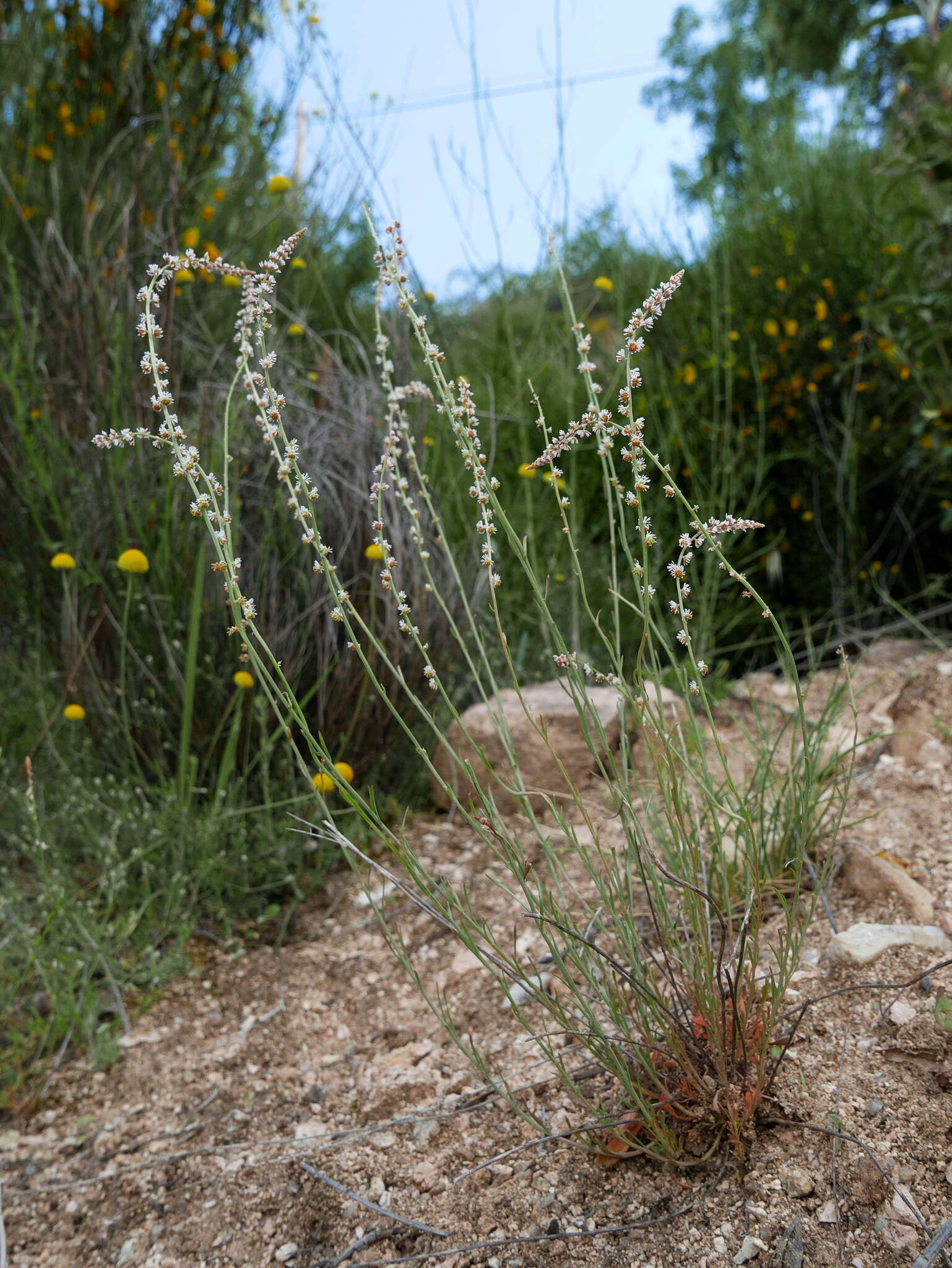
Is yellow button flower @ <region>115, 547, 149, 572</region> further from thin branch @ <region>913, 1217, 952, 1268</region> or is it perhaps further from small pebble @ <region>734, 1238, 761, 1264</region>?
thin branch @ <region>913, 1217, 952, 1268</region>

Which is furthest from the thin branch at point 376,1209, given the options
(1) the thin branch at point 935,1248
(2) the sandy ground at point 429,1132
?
(1) the thin branch at point 935,1248

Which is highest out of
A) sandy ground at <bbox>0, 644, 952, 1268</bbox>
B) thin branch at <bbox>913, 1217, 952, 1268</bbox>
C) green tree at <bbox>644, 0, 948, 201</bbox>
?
green tree at <bbox>644, 0, 948, 201</bbox>

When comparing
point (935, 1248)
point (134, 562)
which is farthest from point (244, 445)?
point (935, 1248)

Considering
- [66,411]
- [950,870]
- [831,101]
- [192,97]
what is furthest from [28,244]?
[831,101]

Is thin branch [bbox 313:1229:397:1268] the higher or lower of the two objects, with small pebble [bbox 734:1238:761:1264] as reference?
lower

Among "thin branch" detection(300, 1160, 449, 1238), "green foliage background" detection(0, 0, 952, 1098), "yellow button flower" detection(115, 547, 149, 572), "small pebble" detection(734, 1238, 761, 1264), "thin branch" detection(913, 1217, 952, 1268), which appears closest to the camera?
"thin branch" detection(913, 1217, 952, 1268)

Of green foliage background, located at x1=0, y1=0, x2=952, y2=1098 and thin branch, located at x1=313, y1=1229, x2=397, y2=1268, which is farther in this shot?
green foliage background, located at x1=0, y1=0, x2=952, y2=1098

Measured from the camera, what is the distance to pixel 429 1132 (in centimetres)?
151

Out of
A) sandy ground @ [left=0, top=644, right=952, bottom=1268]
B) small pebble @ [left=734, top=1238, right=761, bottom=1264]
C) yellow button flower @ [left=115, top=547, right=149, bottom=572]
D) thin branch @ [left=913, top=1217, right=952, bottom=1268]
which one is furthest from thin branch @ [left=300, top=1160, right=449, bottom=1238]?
yellow button flower @ [left=115, top=547, right=149, bottom=572]

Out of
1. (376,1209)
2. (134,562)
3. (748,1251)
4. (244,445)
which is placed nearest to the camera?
(748,1251)

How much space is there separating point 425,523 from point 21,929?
1358 mm

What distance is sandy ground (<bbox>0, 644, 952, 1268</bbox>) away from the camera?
1131 millimetres

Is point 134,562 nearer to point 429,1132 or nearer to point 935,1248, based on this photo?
point 429,1132

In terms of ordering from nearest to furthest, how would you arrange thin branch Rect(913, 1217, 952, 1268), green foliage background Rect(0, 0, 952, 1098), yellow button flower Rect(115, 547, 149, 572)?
thin branch Rect(913, 1217, 952, 1268) < yellow button flower Rect(115, 547, 149, 572) < green foliage background Rect(0, 0, 952, 1098)
